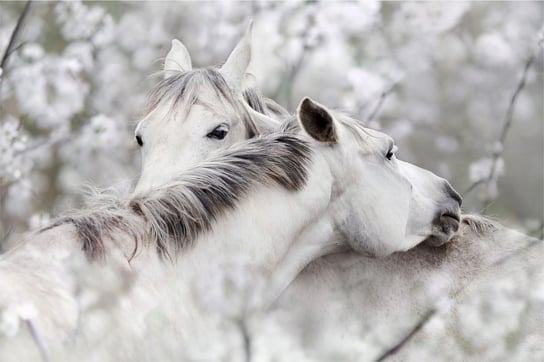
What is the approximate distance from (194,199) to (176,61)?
6.45ft

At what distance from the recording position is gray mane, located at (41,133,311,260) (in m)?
2.86

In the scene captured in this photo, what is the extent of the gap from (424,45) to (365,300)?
4.57 m

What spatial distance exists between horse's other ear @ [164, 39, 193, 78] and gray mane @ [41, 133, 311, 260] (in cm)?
158

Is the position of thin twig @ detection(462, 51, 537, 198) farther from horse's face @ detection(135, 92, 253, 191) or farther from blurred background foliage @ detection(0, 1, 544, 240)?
horse's face @ detection(135, 92, 253, 191)

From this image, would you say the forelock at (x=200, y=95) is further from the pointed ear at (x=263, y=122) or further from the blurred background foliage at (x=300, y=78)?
the blurred background foliage at (x=300, y=78)

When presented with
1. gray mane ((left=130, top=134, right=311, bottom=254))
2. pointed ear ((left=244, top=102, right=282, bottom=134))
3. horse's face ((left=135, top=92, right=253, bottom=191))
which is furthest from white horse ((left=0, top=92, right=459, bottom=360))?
horse's face ((left=135, top=92, right=253, bottom=191))

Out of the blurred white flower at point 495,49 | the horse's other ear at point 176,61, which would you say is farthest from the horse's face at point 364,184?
the blurred white flower at point 495,49

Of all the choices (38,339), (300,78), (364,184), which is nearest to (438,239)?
(364,184)

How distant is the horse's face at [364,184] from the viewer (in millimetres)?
3252

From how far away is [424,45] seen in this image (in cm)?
804

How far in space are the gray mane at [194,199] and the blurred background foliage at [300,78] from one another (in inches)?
62.5

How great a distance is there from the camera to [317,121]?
3.21m

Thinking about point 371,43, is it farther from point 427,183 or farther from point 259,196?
point 259,196

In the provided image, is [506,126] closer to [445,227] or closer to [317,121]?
[445,227]
